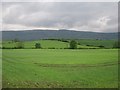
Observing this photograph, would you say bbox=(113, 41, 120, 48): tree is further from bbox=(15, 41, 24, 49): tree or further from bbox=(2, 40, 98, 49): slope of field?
bbox=(15, 41, 24, 49): tree

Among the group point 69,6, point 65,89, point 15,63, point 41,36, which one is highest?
point 69,6

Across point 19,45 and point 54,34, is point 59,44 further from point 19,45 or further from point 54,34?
point 19,45

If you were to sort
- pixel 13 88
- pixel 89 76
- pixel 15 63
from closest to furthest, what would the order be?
pixel 13 88 → pixel 89 76 → pixel 15 63

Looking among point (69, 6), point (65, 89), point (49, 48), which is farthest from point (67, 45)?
point (65, 89)

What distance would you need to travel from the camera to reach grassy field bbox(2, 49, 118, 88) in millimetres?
10125

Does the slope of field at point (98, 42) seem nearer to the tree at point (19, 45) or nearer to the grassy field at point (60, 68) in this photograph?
the grassy field at point (60, 68)

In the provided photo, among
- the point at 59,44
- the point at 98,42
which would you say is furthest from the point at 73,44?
the point at 98,42

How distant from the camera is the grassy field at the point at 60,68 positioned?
10.1 metres

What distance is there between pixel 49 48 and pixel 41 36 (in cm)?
62

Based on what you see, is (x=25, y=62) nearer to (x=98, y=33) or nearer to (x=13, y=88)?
(x=13, y=88)

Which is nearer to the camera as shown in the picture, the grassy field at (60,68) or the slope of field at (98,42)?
the grassy field at (60,68)

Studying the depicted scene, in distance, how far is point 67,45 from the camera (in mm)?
12055

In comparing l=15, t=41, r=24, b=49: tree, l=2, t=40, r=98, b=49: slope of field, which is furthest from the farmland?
l=15, t=41, r=24, b=49: tree

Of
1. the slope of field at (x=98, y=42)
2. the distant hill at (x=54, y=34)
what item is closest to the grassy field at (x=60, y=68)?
the slope of field at (x=98, y=42)
